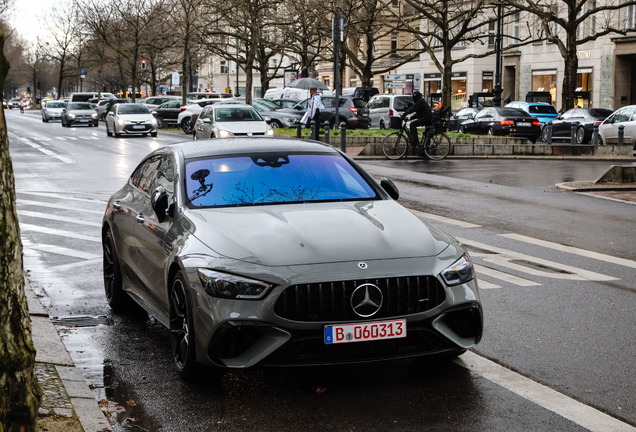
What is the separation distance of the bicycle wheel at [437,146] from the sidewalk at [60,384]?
19219mm

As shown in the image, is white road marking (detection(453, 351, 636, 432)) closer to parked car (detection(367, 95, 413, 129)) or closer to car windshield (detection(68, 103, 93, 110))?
parked car (detection(367, 95, 413, 129))

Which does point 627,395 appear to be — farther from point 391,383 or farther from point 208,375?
point 208,375

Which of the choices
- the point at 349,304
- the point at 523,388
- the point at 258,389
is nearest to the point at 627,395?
the point at 523,388

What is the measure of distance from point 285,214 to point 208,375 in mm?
1119

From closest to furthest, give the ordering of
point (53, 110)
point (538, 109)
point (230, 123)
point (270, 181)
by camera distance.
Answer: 1. point (270, 181)
2. point (230, 123)
3. point (538, 109)
4. point (53, 110)

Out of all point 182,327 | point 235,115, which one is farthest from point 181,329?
point 235,115

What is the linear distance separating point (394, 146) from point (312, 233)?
20.2 metres

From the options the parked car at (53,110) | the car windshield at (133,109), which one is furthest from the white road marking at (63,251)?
the parked car at (53,110)

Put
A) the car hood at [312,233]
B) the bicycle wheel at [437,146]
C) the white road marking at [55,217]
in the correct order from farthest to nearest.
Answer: the bicycle wheel at [437,146] < the white road marking at [55,217] < the car hood at [312,233]

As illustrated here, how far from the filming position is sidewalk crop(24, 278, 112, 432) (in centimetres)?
453

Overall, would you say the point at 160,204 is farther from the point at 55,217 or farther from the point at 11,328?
the point at 55,217

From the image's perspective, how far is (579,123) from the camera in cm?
3281

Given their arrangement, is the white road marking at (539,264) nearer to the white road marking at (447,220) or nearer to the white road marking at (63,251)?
the white road marking at (447,220)

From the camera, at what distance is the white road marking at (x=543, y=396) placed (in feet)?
14.9
